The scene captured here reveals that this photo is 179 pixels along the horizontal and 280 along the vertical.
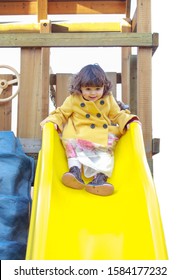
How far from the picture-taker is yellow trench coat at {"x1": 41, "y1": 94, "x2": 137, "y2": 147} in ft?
12.8

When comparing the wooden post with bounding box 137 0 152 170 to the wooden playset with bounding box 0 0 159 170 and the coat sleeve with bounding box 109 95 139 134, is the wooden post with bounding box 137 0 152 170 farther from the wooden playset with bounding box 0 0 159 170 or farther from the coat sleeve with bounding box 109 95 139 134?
the coat sleeve with bounding box 109 95 139 134

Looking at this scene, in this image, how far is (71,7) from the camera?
6.23 meters

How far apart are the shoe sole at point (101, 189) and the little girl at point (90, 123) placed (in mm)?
149

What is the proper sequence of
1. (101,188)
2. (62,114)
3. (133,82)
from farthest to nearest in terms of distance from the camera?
(133,82)
(62,114)
(101,188)

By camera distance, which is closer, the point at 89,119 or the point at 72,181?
the point at 72,181

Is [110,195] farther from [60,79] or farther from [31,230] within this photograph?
[60,79]

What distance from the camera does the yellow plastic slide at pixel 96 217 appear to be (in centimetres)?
293

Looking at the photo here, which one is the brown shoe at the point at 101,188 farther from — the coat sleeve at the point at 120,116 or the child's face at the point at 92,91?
the child's face at the point at 92,91

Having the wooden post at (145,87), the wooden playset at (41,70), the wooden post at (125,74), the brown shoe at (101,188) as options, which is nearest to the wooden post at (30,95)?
the wooden playset at (41,70)

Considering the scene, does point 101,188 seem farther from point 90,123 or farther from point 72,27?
point 72,27

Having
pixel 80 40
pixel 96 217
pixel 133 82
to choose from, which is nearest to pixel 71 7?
pixel 133 82

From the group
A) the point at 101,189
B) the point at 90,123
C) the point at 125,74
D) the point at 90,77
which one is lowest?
the point at 101,189

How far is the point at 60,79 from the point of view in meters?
4.84

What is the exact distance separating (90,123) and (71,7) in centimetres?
271
